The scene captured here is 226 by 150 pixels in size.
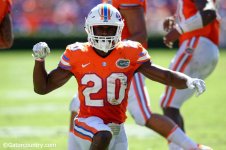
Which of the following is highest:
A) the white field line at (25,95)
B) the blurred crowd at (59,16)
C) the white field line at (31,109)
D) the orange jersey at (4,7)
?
the orange jersey at (4,7)

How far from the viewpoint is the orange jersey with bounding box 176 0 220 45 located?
7.38 meters

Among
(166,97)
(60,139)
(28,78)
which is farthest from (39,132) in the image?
(28,78)

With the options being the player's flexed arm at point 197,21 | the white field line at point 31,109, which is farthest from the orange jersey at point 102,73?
the white field line at point 31,109

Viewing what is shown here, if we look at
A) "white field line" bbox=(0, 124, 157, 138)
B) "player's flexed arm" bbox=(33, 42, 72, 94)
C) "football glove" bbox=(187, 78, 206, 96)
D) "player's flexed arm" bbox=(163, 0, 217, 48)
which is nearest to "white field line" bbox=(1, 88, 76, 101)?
"white field line" bbox=(0, 124, 157, 138)

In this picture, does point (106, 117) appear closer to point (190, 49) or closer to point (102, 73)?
point (102, 73)

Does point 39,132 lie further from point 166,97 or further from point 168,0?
point 168,0

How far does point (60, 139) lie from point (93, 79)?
282 centimetres

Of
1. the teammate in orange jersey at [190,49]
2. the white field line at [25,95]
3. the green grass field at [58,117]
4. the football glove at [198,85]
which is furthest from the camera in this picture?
the white field line at [25,95]

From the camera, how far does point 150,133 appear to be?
28.9 ft

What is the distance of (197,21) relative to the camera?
7.03 meters

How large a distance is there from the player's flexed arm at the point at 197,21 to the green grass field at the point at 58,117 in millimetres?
1366

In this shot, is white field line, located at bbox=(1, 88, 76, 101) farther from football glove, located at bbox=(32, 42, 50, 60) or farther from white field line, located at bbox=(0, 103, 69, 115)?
football glove, located at bbox=(32, 42, 50, 60)

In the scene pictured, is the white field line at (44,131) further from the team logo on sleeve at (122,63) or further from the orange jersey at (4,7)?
the team logo on sleeve at (122,63)

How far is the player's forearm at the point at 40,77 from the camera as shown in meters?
5.44
